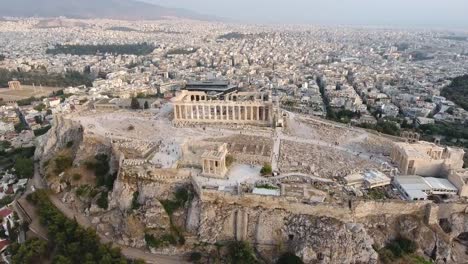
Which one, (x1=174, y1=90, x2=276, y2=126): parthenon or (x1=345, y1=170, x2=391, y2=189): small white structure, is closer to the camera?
(x1=345, y1=170, x2=391, y2=189): small white structure

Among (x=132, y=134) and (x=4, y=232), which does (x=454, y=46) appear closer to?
(x=132, y=134)

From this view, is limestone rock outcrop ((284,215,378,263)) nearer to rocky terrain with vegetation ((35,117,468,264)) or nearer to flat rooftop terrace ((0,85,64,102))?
rocky terrain with vegetation ((35,117,468,264))

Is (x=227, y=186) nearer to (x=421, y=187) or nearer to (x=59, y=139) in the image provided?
(x=421, y=187)

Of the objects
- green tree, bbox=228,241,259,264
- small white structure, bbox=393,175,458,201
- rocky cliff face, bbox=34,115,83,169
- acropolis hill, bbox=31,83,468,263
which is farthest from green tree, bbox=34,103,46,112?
small white structure, bbox=393,175,458,201

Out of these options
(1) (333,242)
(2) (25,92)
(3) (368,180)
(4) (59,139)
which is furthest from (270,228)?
(2) (25,92)

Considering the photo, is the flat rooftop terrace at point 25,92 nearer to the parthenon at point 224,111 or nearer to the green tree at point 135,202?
the parthenon at point 224,111
